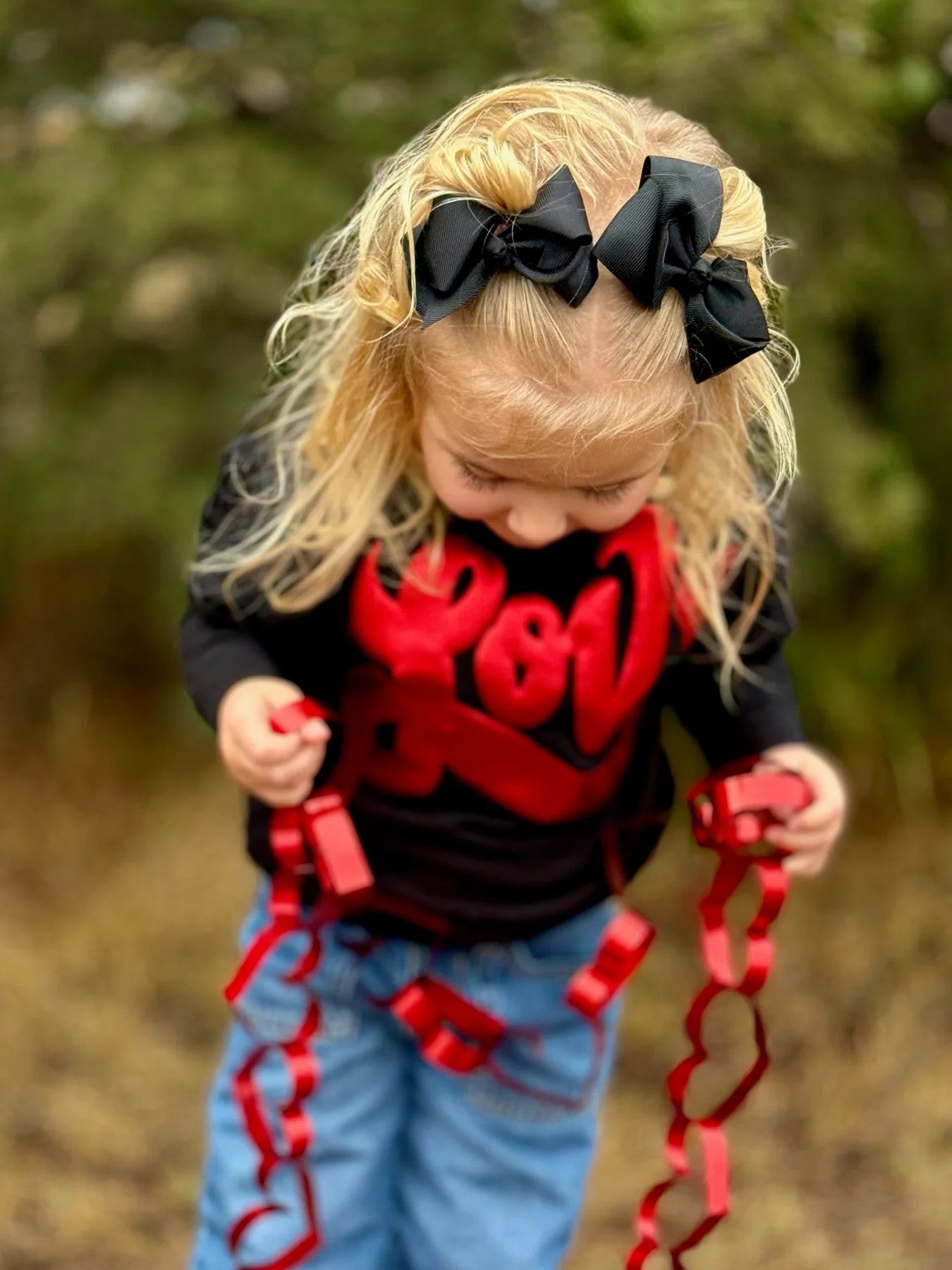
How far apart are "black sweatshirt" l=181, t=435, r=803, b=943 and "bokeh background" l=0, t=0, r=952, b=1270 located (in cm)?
53

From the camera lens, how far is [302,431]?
125 cm

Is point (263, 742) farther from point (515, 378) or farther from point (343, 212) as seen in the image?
point (343, 212)

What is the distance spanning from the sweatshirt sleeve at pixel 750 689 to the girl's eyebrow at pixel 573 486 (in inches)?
10.0

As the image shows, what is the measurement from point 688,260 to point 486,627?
363 millimetres

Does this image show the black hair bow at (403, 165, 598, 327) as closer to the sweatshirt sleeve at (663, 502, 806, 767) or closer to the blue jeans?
the sweatshirt sleeve at (663, 502, 806, 767)

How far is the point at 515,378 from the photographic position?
36.8 inches

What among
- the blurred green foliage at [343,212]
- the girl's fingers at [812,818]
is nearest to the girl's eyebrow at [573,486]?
the girl's fingers at [812,818]

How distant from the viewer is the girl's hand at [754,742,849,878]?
117 cm

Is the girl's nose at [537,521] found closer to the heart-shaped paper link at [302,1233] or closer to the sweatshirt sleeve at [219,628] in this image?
the sweatshirt sleeve at [219,628]

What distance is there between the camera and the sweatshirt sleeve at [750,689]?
125 cm

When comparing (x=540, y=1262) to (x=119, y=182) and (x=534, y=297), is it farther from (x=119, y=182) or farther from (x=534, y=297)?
(x=119, y=182)

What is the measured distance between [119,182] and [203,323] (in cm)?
27

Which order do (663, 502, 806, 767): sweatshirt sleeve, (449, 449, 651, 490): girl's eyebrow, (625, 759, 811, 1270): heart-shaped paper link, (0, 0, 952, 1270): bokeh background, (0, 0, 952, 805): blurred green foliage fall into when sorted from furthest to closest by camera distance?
(0, 0, 952, 1270): bokeh background
(0, 0, 952, 805): blurred green foliage
(663, 502, 806, 767): sweatshirt sleeve
(625, 759, 811, 1270): heart-shaped paper link
(449, 449, 651, 490): girl's eyebrow

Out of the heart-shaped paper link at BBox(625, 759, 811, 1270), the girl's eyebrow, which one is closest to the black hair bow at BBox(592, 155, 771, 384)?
the girl's eyebrow
